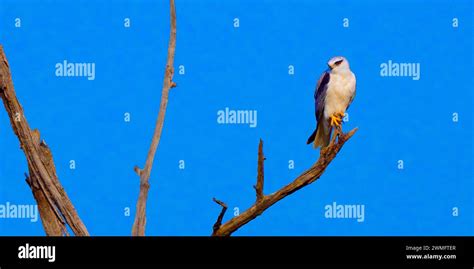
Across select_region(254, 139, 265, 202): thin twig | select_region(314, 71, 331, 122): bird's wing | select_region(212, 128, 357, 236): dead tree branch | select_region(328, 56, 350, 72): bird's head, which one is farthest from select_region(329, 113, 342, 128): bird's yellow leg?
select_region(254, 139, 265, 202): thin twig

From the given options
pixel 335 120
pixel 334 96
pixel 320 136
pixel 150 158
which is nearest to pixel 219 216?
pixel 150 158

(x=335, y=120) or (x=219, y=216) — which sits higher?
(x=335, y=120)

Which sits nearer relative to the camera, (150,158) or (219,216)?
(219,216)

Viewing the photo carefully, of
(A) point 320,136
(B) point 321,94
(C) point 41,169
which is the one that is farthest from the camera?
(B) point 321,94

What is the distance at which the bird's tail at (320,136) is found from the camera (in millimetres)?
8359

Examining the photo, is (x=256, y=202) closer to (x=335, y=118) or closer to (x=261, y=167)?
(x=261, y=167)

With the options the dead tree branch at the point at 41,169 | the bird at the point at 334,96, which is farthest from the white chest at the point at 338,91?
the dead tree branch at the point at 41,169

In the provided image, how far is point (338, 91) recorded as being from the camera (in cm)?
851

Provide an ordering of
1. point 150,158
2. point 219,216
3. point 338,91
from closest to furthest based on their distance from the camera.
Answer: point 219,216 → point 150,158 → point 338,91

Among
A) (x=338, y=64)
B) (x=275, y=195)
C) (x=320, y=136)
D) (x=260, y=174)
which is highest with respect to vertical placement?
(x=338, y=64)

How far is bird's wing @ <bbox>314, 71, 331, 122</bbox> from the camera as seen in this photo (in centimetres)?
860

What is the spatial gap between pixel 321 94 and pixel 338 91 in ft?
0.64

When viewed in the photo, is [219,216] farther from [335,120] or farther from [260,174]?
[335,120]
